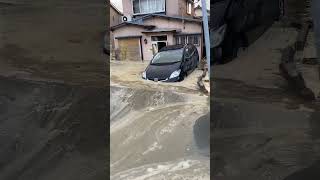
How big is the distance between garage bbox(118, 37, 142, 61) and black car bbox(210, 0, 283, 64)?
0.21 m

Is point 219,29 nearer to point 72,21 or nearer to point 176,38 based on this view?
point 176,38

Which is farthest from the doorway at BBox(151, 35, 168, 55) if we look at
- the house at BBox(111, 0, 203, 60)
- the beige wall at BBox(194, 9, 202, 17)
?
the beige wall at BBox(194, 9, 202, 17)

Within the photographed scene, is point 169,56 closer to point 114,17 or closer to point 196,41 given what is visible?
point 196,41

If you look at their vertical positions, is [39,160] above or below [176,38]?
below

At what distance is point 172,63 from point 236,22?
21 cm

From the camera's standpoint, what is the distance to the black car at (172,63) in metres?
1.16

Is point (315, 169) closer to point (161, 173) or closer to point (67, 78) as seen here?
point (161, 173)

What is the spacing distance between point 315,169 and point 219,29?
1.61 feet

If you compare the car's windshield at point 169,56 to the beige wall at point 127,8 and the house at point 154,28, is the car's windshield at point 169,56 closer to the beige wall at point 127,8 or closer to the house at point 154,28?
the house at point 154,28

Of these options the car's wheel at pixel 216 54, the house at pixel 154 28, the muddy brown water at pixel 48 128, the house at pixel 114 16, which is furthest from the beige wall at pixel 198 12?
the muddy brown water at pixel 48 128

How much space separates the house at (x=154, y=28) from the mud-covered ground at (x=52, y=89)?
8 cm

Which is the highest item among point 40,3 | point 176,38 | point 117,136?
point 40,3

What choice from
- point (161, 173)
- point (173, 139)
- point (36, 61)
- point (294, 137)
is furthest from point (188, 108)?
point (36, 61)

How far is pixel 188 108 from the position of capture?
3.89ft
